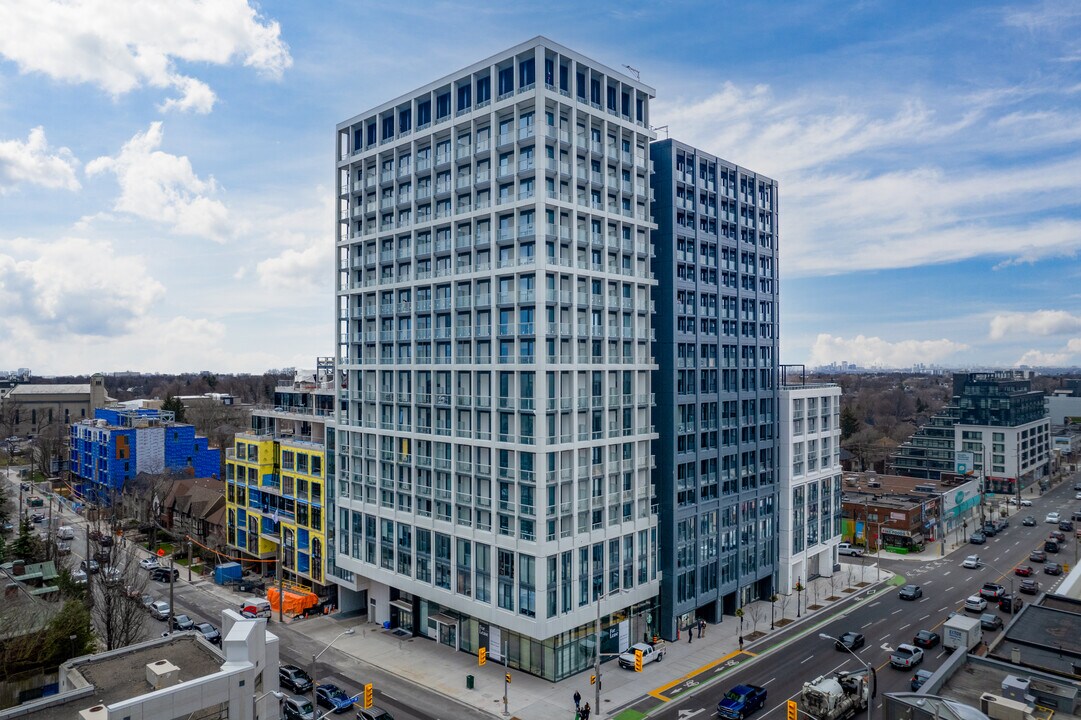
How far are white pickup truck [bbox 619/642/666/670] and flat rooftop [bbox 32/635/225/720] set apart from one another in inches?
1254

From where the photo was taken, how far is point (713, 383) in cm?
6981

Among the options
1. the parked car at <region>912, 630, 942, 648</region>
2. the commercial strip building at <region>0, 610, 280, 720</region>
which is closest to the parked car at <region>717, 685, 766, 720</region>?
the parked car at <region>912, 630, 942, 648</region>

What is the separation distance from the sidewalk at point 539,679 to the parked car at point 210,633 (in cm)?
807

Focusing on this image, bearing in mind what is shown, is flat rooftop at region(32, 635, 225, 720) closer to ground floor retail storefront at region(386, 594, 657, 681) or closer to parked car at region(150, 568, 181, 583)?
ground floor retail storefront at region(386, 594, 657, 681)

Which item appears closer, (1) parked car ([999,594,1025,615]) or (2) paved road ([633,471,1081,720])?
(2) paved road ([633,471,1081,720])

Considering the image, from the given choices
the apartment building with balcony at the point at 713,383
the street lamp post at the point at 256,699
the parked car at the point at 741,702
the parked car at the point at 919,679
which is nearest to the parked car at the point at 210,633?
the street lamp post at the point at 256,699

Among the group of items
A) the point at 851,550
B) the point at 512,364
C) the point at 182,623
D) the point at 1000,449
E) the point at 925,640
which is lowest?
the point at 851,550

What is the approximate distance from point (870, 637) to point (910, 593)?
15.6 meters

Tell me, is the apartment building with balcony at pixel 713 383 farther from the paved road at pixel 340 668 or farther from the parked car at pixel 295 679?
the parked car at pixel 295 679

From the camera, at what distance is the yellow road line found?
172 ft

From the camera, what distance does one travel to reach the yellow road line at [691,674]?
52406 millimetres

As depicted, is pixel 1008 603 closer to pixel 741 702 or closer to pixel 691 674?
pixel 691 674

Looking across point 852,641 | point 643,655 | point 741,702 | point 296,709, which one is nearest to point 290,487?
point 296,709

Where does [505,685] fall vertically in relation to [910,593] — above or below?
above
